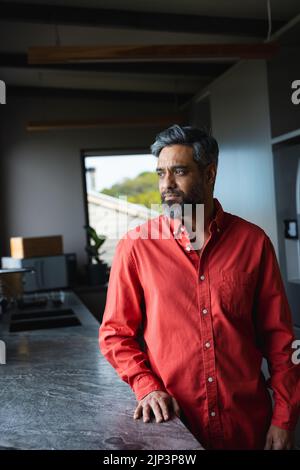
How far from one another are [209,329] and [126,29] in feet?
12.2

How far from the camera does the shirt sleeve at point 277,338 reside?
5.49 ft

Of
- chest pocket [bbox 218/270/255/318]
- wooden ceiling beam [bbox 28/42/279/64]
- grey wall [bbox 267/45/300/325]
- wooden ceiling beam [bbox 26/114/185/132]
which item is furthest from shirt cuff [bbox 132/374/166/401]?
wooden ceiling beam [bbox 26/114/185/132]

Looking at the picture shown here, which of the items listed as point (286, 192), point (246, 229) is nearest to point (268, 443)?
point (246, 229)

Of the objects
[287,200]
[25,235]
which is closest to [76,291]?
[25,235]

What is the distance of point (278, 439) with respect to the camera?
1.63 metres

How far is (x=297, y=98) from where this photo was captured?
470cm

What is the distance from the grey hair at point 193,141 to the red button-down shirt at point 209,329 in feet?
0.70

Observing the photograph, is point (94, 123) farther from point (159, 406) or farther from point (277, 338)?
point (159, 406)

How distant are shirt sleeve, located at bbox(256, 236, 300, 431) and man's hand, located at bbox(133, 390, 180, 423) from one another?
33 cm

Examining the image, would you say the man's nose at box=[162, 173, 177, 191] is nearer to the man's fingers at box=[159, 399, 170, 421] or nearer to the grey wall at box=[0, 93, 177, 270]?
the man's fingers at box=[159, 399, 170, 421]

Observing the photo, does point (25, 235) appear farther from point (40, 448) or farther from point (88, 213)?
point (40, 448)

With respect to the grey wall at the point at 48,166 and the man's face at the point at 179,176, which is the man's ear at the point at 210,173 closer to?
the man's face at the point at 179,176

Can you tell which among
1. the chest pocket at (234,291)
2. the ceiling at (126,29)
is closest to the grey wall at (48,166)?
the ceiling at (126,29)

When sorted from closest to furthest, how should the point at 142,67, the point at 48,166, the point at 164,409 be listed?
1. the point at 164,409
2. the point at 142,67
3. the point at 48,166
